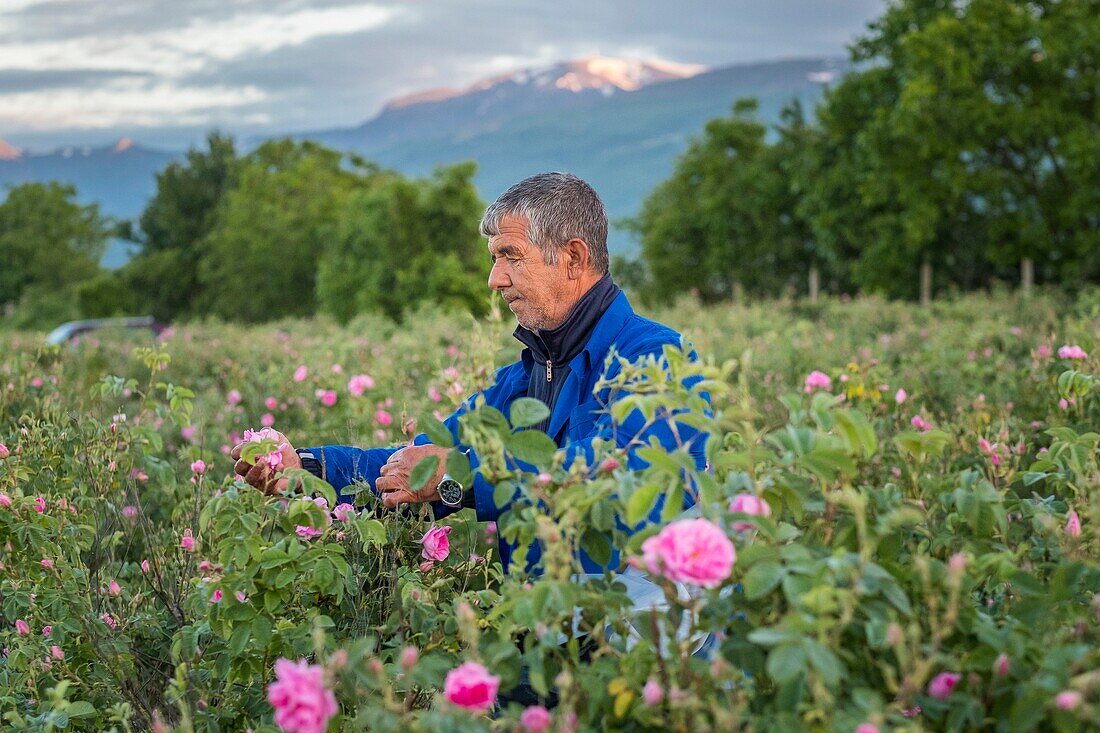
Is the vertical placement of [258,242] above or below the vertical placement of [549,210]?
below

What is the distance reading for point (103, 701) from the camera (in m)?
2.97

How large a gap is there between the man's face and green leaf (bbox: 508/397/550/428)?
97 cm

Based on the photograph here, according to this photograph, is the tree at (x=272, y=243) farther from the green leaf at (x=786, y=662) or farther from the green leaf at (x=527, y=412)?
the green leaf at (x=786, y=662)

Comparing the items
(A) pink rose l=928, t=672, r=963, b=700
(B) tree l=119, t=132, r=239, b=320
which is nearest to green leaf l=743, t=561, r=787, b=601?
(A) pink rose l=928, t=672, r=963, b=700

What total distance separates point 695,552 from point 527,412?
43 cm

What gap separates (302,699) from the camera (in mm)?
1508

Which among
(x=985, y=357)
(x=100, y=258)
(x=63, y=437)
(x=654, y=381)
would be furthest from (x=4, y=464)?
(x=100, y=258)

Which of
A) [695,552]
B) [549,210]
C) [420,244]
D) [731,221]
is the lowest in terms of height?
[731,221]

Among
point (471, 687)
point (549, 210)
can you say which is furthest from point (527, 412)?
point (549, 210)

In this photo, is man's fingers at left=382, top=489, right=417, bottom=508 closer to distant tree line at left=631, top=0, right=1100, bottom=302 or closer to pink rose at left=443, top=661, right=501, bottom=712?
pink rose at left=443, top=661, right=501, bottom=712

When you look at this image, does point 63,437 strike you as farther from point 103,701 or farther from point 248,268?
point 248,268

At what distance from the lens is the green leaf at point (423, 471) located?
207 cm

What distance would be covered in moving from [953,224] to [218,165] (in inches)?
2100

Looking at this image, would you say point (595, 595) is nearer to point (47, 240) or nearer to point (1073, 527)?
point (1073, 527)
